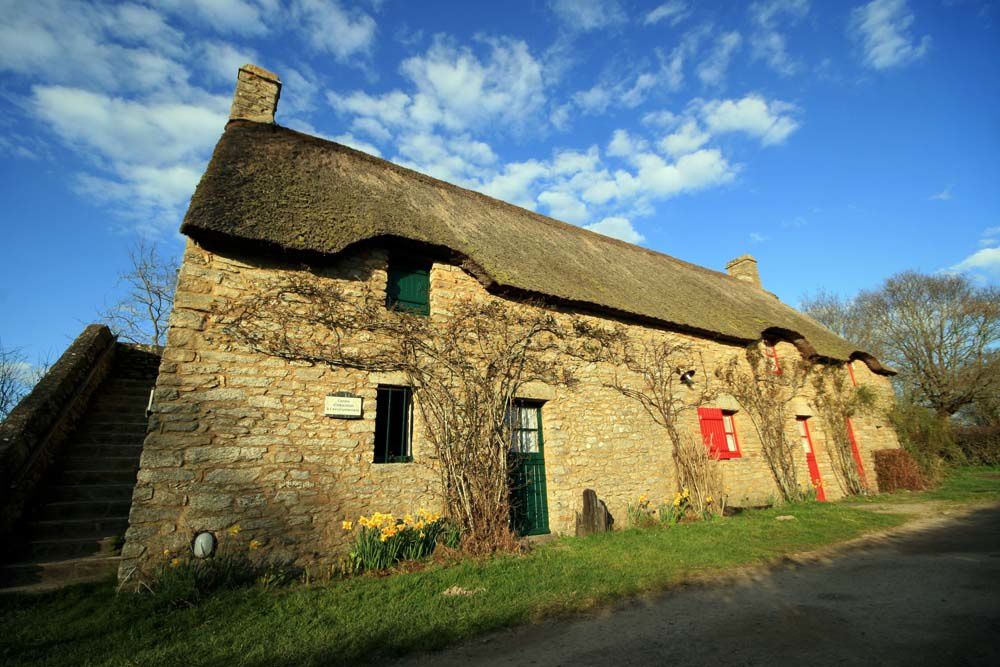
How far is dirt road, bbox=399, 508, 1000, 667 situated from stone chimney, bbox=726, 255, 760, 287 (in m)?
14.6

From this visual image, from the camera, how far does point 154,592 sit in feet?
13.6

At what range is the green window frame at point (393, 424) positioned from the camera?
6094 mm

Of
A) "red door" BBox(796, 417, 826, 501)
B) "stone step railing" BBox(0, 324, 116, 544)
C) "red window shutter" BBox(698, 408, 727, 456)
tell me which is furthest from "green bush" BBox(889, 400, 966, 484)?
"stone step railing" BBox(0, 324, 116, 544)

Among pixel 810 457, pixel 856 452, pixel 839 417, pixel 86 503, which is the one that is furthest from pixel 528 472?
pixel 856 452

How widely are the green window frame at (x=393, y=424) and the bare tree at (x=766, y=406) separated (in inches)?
290

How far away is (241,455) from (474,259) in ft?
14.1

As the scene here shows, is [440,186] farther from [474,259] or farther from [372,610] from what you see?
[372,610]

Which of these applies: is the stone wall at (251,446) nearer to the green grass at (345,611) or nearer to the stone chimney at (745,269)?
the green grass at (345,611)

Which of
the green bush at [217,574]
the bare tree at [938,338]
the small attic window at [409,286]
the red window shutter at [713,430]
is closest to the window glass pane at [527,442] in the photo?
the small attic window at [409,286]

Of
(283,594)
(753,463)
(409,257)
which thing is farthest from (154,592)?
(753,463)

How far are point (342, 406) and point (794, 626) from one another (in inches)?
199

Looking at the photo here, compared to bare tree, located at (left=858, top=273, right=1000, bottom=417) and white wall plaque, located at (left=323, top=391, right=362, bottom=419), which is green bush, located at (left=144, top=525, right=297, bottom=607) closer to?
white wall plaque, located at (left=323, top=391, right=362, bottom=419)

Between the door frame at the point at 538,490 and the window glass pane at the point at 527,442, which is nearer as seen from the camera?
the door frame at the point at 538,490

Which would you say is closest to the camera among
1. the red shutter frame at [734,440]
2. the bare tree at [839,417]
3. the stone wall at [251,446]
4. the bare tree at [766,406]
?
the stone wall at [251,446]
